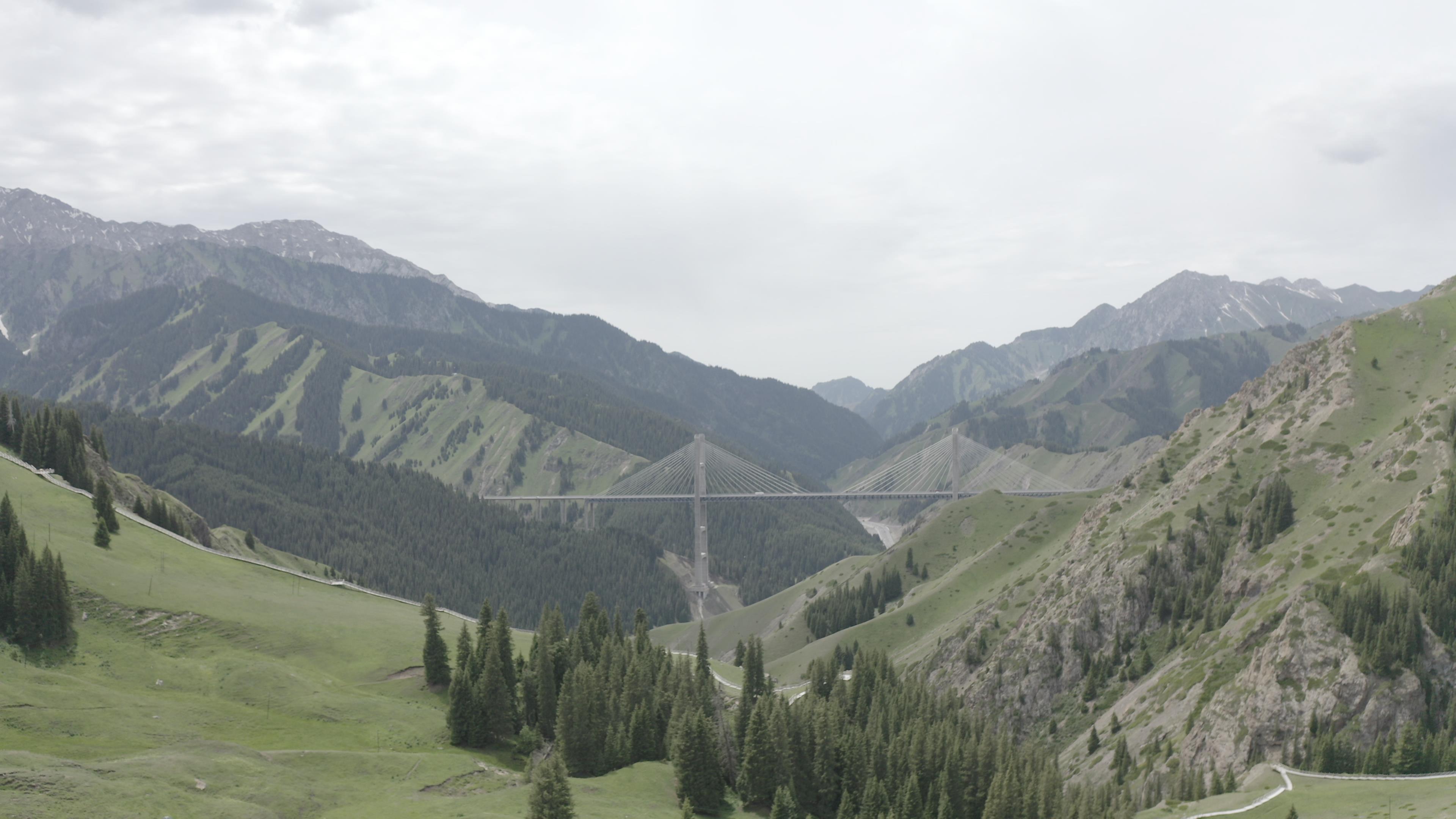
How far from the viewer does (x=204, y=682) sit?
89125 mm

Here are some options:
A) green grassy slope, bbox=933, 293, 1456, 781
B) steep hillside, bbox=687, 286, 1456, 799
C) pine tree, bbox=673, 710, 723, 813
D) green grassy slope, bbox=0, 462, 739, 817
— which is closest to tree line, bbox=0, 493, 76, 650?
green grassy slope, bbox=0, 462, 739, 817

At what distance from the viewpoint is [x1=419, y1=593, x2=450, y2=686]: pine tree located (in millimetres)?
102438

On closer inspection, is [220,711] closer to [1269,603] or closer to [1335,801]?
[1335,801]

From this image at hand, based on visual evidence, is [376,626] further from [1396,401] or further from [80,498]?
[1396,401]

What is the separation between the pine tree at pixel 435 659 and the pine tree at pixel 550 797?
35.7m

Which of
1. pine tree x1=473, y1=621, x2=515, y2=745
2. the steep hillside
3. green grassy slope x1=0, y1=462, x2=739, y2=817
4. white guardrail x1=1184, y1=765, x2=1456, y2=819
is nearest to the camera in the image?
green grassy slope x1=0, y1=462, x2=739, y2=817

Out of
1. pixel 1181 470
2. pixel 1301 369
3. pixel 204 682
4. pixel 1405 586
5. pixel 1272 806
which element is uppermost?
pixel 1301 369

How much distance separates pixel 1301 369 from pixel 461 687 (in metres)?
164

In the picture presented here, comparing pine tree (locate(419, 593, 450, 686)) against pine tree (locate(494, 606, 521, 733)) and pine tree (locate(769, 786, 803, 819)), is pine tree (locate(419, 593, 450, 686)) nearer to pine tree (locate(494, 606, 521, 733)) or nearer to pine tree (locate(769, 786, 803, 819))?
pine tree (locate(494, 606, 521, 733))

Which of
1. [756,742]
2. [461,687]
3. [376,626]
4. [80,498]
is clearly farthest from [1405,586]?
[80,498]

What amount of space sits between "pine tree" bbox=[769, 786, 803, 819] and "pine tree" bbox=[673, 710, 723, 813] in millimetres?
5745

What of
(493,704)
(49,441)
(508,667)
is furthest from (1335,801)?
(49,441)

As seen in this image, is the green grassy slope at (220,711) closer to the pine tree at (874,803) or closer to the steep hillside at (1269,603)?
the pine tree at (874,803)

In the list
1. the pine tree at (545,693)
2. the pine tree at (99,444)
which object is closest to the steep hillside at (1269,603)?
the pine tree at (545,693)
